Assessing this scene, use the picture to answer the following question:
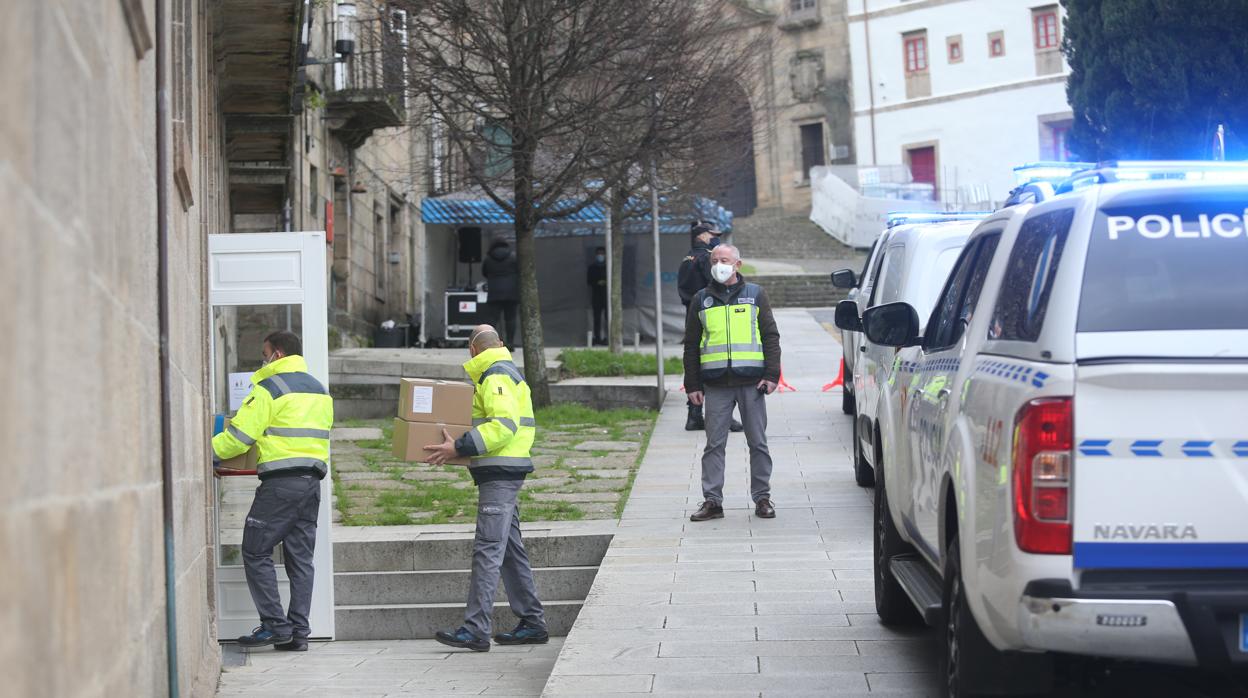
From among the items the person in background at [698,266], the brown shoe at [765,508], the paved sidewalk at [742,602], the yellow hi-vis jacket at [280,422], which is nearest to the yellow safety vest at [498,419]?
→ the paved sidewalk at [742,602]

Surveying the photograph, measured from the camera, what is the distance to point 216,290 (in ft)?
32.0

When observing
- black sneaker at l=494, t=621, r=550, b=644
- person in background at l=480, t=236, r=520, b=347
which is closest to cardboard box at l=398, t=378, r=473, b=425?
black sneaker at l=494, t=621, r=550, b=644

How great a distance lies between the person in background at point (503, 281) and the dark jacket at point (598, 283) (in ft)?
14.0

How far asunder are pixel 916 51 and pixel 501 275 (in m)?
35.5

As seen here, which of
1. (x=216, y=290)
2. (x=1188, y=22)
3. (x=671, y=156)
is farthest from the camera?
(x=1188, y=22)

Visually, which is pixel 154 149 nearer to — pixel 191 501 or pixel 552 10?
pixel 191 501

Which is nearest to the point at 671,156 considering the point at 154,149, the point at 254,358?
the point at 254,358

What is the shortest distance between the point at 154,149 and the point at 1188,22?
58.8 ft

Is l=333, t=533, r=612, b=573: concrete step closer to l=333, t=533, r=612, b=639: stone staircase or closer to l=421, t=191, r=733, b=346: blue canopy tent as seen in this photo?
l=333, t=533, r=612, b=639: stone staircase

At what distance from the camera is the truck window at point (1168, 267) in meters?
4.59

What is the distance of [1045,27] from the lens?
51438 millimetres

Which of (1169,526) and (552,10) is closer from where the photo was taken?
(1169,526)

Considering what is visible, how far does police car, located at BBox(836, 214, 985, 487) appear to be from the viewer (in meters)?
11.0

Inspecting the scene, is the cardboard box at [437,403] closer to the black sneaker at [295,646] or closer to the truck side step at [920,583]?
the black sneaker at [295,646]
